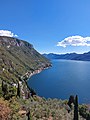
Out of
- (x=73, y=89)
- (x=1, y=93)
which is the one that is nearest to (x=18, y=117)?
(x=1, y=93)

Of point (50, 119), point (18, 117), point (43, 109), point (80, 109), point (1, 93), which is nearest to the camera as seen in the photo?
point (18, 117)

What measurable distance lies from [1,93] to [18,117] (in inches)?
720

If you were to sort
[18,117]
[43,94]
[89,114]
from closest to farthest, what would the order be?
[18,117] < [89,114] < [43,94]

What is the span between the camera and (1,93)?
52.0m

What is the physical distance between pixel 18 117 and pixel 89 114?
3047 centimetres

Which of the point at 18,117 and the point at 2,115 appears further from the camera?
the point at 18,117

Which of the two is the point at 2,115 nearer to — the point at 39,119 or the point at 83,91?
the point at 39,119

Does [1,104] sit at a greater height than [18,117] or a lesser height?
greater

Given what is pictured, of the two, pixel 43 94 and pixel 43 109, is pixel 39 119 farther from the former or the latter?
pixel 43 94

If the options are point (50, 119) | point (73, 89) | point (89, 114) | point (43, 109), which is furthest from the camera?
point (73, 89)

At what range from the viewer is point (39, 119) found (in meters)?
36.8

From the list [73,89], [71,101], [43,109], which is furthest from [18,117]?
[73,89]

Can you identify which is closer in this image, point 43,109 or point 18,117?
point 18,117

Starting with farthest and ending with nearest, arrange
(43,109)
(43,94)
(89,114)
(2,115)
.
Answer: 1. (43,94)
2. (89,114)
3. (43,109)
4. (2,115)
